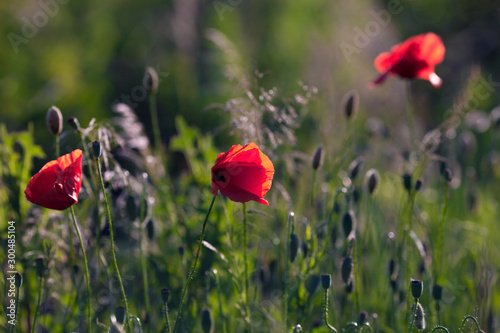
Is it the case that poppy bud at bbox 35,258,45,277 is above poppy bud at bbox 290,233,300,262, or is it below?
below

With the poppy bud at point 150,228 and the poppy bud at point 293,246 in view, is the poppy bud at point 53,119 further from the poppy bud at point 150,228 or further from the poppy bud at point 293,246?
the poppy bud at point 293,246

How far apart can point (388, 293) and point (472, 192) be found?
1.82ft

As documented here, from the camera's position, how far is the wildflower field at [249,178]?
1.33 meters

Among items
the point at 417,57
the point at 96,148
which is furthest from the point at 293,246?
the point at 417,57

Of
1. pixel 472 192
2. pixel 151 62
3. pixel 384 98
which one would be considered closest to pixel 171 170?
pixel 151 62

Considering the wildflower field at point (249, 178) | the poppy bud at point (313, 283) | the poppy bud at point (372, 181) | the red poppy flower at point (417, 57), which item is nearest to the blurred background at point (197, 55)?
the wildflower field at point (249, 178)

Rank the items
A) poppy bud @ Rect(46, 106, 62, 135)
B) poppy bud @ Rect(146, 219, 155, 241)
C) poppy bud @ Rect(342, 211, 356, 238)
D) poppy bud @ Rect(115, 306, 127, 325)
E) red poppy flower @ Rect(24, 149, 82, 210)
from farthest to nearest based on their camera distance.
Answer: poppy bud @ Rect(146, 219, 155, 241), poppy bud @ Rect(342, 211, 356, 238), poppy bud @ Rect(46, 106, 62, 135), poppy bud @ Rect(115, 306, 127, 325), red poppy flower @ Rect(24, 149, 82, 210)

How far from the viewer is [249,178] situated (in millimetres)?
1067

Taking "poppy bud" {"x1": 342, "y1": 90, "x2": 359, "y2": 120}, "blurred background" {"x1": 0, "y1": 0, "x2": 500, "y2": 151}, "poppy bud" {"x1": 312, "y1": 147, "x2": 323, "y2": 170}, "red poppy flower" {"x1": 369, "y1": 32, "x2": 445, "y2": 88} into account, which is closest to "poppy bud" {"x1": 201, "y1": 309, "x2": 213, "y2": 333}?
"poppy bud" {"x1": 312, "y1": 147, "x2": 323, "y2": 170}

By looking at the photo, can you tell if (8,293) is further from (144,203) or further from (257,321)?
(257,321)

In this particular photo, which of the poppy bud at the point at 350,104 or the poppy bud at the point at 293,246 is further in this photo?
the poppy bud at the point at 350,104

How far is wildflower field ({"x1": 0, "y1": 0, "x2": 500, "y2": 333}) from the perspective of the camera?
4.37ft

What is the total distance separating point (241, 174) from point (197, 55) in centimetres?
367

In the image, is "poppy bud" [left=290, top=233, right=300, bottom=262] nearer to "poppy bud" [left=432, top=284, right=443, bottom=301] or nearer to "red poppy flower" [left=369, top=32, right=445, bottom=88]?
"poppy bud" [left=432, top=284, right=443, bottom=301]
